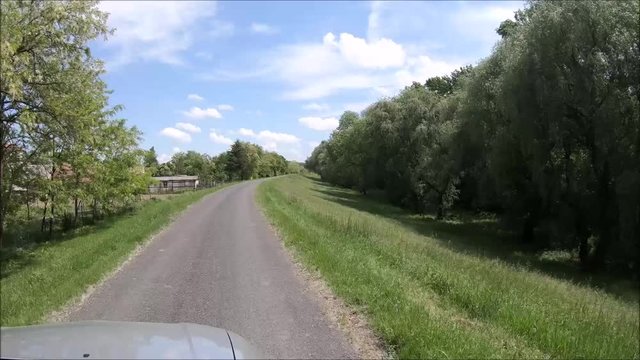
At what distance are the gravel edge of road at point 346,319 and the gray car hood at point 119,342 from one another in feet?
11.4

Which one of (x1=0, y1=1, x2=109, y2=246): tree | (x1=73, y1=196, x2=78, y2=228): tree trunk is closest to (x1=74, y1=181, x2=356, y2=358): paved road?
(x1=0, y1=1, x2=109, y2=246): tree

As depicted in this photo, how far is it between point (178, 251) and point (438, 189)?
35.8 metres

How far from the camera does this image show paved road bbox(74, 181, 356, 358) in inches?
279

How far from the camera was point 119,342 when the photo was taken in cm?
300

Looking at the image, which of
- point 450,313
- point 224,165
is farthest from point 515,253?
point 224,165

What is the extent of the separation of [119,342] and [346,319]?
511 cm

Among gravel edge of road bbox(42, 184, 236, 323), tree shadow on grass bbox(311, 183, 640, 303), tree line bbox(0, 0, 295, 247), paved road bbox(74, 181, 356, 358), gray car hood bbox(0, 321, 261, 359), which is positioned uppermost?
tree line bbox(0, 0, 295, 247)

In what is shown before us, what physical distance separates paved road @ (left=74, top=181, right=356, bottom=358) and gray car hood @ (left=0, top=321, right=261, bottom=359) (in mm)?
2402

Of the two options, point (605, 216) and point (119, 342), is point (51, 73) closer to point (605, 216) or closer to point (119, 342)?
point (119, 342)

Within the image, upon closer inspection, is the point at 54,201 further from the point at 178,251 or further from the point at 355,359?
the point at 355,359

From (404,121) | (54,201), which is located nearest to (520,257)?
(54,201)

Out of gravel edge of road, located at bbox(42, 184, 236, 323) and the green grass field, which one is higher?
the green grass field

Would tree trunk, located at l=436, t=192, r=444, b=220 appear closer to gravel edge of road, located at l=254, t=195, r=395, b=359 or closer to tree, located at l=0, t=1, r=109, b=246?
tree, located at l=0, t=1, r=109, b=246

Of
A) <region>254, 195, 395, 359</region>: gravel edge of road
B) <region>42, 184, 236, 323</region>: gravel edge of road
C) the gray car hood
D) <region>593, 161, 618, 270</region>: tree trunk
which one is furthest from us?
<region>593, 161, 618, 270</region>: tree trunk
